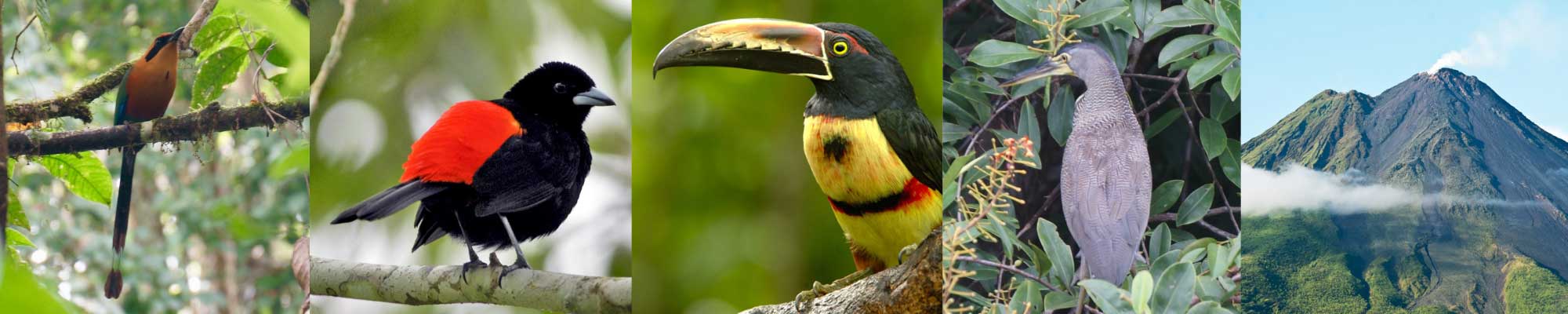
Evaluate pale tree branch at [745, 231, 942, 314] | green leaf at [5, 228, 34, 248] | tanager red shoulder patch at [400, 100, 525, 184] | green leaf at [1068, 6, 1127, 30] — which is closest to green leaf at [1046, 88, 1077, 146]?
green leaf at [1068, 6, 1127, 30]

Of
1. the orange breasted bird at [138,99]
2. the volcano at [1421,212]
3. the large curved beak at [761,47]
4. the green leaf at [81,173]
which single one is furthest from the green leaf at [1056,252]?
the green leaf at [81,173]

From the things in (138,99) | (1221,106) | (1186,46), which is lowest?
(138,99)

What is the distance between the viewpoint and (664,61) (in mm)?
2812

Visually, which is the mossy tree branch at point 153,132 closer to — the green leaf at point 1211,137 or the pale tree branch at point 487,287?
the pale tree branch at point 487,287

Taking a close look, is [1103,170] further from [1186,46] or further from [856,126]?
[856,126]

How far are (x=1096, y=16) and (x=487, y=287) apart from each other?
1864mm

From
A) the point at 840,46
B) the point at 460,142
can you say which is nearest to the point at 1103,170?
the point at 840,46

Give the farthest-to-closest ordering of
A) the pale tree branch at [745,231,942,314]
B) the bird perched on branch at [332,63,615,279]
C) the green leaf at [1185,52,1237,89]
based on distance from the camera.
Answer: the bird perched on branch at [332,63,615,279], the pale tree branch at [745,231,942,314], the green leaf at [1185,52,1237,89]

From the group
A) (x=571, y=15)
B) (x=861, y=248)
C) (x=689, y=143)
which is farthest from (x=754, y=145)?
(x=571, y=15)

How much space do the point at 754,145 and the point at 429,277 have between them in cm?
103

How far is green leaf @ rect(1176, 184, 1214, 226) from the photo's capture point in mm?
2111

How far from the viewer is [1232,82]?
210 centimetres

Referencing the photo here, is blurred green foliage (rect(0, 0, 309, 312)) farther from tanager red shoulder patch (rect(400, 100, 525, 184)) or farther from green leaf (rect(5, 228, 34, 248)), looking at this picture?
tanager red shoulder patch (rect(400, 100, 525, 184))

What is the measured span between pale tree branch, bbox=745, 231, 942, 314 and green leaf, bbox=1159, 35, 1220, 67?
25.1 inches
